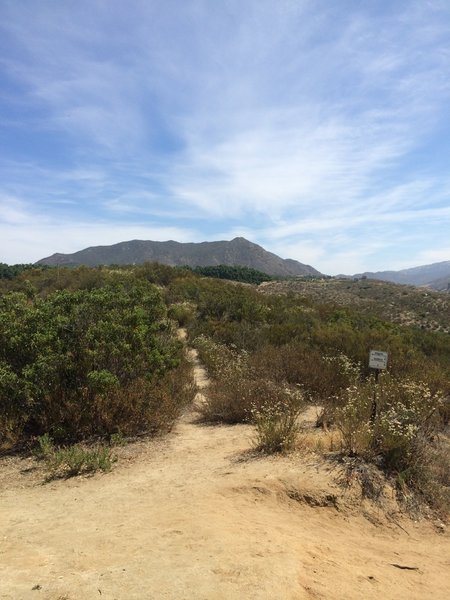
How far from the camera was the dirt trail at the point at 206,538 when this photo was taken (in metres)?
3.30

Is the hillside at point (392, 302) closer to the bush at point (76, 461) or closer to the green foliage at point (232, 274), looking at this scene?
the green foliage at point (232, 274)

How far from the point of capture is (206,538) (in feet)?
13.0

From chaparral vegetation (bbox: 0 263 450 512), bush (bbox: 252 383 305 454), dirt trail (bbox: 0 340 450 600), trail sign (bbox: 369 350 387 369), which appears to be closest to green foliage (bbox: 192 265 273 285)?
chaparral vegetation (bbox: 0 263 450 512)

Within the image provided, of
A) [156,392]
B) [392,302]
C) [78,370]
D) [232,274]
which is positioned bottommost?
[156,392]

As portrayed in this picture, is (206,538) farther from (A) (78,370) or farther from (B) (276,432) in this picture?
(A) (78,370)

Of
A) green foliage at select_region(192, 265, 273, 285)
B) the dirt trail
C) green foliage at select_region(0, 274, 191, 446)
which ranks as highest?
green foliage at select_region(192, 265, 273, 285)

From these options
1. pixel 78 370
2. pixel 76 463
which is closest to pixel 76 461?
pixel 76 463

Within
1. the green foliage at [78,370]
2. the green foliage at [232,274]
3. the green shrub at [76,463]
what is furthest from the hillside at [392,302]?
the green shrub at [76,463]

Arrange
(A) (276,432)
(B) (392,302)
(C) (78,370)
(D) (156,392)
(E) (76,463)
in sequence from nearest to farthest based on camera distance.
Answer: (E) (76,463) < (A) (276,432) < (C) (78,370) < (D) (156,392) < (B) (392,302)

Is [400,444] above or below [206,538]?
above

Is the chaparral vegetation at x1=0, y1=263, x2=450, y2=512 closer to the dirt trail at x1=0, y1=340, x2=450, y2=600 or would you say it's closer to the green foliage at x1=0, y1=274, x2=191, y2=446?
the green foliage at x1=0, y1=274, x2=191, y2=446

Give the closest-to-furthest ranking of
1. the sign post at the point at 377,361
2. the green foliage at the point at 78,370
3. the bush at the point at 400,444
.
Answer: the bush at the point at 400,444
the sign post at the point at 377,361
the green foliage at the point at 78,370

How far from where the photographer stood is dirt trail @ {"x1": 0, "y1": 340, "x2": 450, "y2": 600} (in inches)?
130

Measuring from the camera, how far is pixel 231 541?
3928 millimetres
